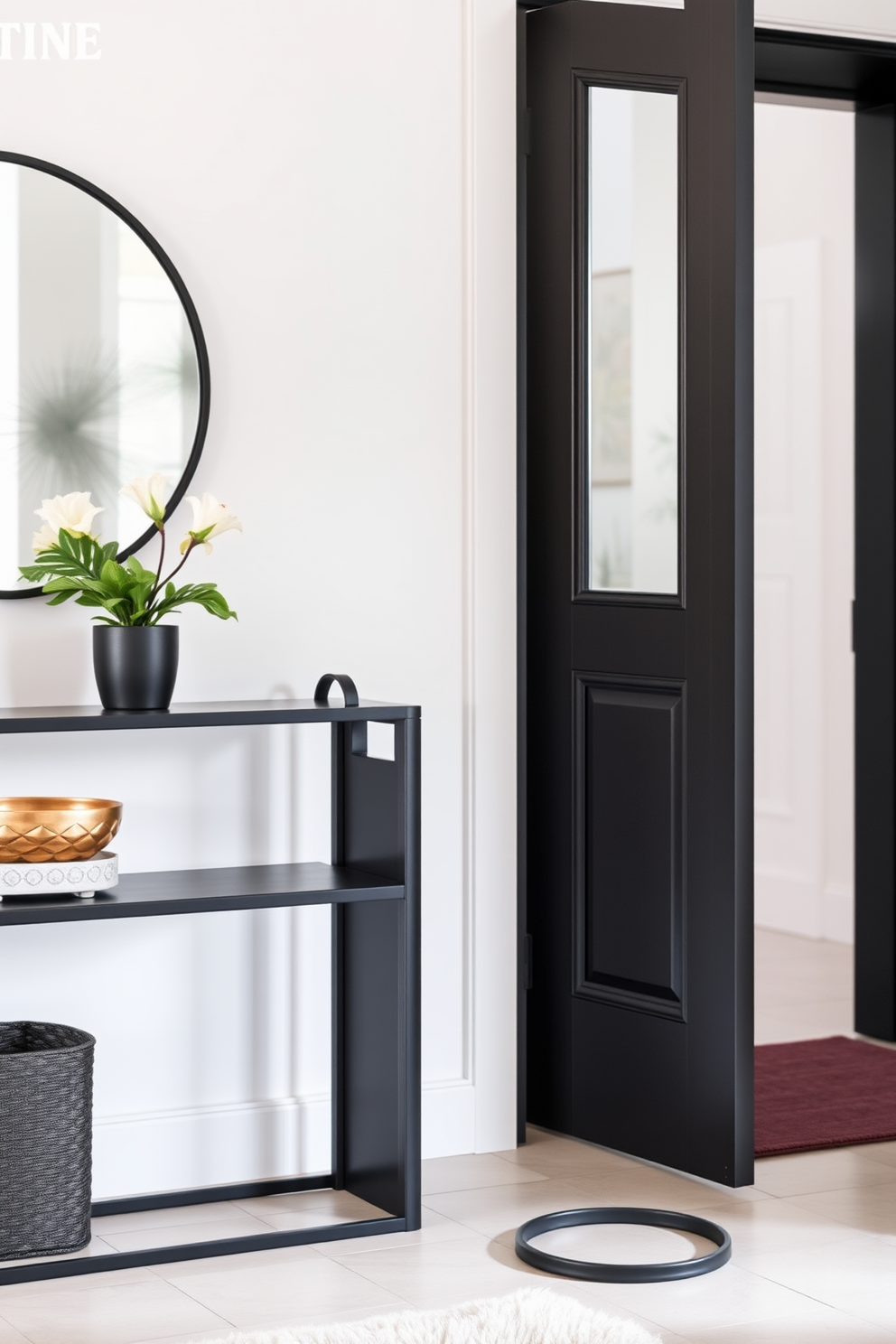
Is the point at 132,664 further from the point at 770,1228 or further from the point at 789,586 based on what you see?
the point at 789,586

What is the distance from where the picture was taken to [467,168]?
3482 mm

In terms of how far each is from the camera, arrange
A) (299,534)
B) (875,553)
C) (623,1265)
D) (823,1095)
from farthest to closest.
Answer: (875,553)
(823,1095)
(299,534)
(623,1265)

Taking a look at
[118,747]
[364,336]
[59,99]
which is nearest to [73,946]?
[118,747]

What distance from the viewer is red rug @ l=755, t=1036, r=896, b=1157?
11.8 ft

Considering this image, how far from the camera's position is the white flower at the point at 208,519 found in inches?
117

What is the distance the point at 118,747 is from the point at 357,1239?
3.12 feet

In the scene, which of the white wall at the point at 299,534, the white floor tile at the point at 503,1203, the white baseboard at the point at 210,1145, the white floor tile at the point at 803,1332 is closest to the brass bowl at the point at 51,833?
the white wall at the point at 299,534

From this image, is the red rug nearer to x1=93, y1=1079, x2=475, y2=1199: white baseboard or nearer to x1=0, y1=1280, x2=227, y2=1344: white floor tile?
x1=93, y1=1079, x2=475, y2=1199: white baseboard

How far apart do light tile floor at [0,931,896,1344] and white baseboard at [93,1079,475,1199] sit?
101 mm

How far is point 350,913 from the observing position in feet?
10.8

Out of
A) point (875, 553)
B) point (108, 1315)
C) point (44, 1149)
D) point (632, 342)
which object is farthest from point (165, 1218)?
point (875, 553)

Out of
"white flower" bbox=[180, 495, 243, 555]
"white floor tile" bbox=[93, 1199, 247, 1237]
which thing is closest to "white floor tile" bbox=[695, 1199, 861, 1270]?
"white floor tile" bbox=[93, 1199, 247, 1237]

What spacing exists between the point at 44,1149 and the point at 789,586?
→ 11.4 feet

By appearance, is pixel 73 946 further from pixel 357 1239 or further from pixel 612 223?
pixel 612 223
